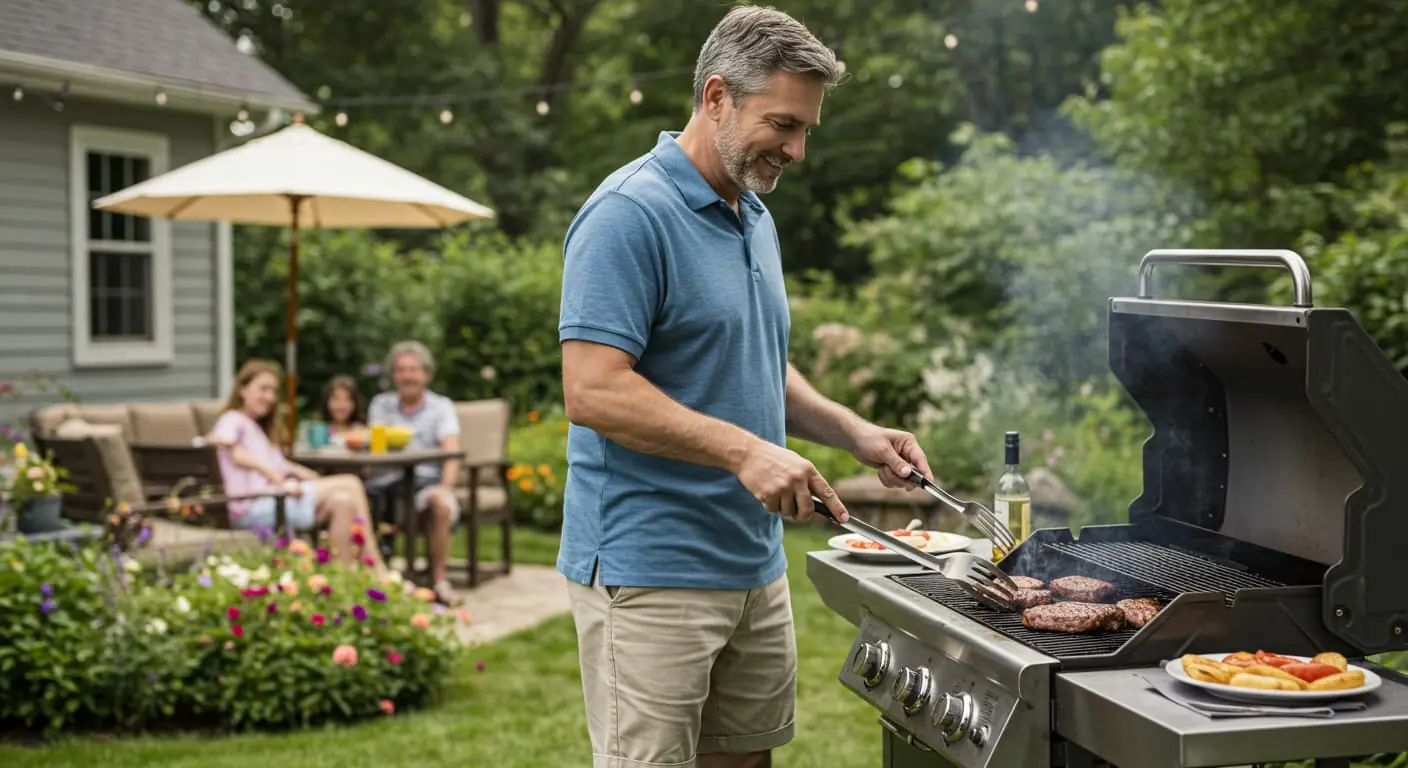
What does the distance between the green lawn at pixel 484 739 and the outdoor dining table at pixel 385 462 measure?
1.30m

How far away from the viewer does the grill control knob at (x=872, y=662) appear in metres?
2.61

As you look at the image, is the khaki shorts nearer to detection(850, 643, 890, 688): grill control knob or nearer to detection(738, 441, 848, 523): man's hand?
detection(850, 643, 890, 688): grill control knob

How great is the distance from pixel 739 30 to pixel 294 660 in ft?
10.7

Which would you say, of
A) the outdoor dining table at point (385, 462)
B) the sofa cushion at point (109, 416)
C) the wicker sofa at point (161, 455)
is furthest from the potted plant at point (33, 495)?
the sofa cushion at point (109, 416)

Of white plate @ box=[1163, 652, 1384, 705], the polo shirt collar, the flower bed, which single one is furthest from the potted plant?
white plate @ box=[1163, 652, 1384, 705]

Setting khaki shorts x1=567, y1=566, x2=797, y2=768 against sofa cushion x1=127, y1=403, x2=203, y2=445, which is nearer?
khaki shorts x1=567, y1=566, x2=797, y2=768

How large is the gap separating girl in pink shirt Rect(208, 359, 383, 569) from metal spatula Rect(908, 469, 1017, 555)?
4.00m

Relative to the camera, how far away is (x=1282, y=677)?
6.37 feet

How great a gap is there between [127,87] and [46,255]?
113 centimetres

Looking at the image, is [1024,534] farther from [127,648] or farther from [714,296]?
[127,648]

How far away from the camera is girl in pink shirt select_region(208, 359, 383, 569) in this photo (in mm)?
6414

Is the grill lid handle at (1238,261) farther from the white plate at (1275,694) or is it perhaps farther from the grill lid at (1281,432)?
the white plate at (1275,694)

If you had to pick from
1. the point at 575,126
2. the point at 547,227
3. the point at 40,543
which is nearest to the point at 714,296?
the point at 40,543

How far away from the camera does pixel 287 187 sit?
6645 millimetres
